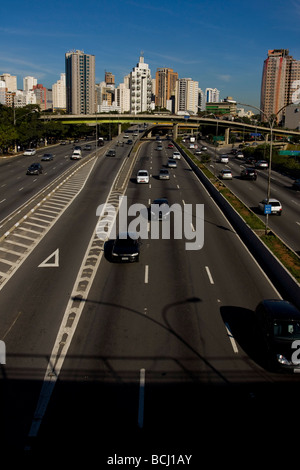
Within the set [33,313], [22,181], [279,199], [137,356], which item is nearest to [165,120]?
[22,181]

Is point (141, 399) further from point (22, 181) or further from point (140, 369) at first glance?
point (22, 181)

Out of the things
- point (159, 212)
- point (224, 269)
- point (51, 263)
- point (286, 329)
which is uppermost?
point (159, 212)

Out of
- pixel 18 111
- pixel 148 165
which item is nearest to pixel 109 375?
pixel 148 165

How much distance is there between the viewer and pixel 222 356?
16.4 meters

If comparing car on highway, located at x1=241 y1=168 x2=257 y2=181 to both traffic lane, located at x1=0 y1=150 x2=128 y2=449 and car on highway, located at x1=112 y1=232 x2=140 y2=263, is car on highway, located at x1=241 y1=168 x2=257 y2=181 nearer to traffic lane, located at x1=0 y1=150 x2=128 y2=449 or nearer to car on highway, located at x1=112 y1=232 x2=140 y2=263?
traffic lane, located at x1=0 y1=150 x2=128 y2=449

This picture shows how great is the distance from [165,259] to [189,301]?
653 cm

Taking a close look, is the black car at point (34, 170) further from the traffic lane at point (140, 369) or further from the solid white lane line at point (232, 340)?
the solid white lane line at point (232, 340)

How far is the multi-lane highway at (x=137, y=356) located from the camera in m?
11.9

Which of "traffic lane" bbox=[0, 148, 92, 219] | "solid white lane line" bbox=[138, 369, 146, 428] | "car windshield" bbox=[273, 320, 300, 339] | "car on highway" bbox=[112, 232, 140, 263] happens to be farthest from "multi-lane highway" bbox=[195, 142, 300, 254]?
"traffic lane" bbox=[0, 148, 92, 219]

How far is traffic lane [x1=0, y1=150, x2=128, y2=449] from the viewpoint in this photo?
13.4 m

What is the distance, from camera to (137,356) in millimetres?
16219

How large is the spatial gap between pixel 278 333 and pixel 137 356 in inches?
200
